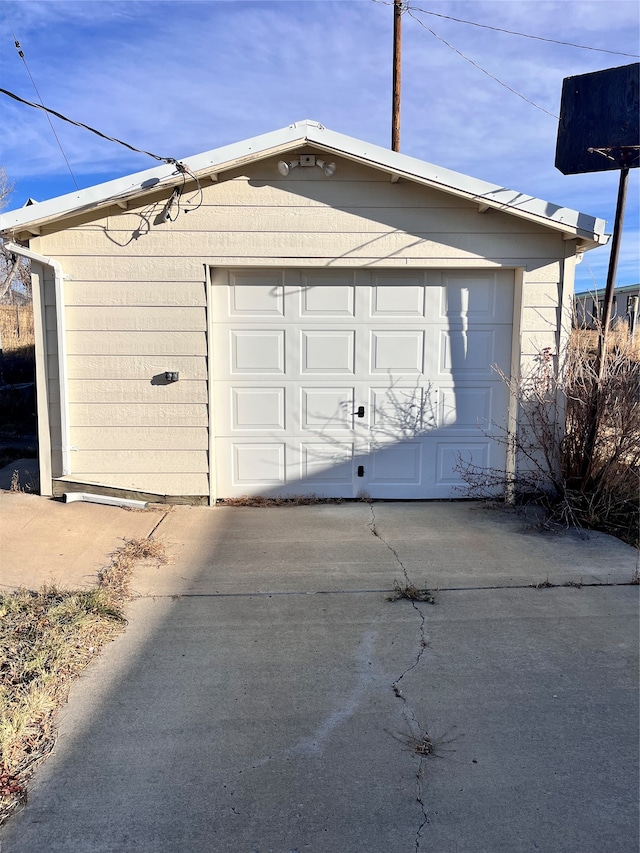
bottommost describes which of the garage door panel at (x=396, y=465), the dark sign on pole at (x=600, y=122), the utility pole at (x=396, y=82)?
the garage door panel at (x=396, y=465)

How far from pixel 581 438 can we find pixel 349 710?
387cm

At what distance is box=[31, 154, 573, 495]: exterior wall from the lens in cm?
585

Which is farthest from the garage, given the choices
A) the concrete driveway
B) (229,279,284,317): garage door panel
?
the concrete driveway

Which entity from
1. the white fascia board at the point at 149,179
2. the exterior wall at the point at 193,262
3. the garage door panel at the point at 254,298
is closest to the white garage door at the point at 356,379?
the garage door panel at the point at 254,298

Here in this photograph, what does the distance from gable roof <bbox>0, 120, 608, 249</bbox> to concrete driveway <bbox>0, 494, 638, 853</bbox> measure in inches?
124

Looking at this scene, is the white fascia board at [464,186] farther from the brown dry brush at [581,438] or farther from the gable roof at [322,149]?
the brown dry brush at [581,438]

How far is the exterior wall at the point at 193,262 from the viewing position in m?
5.85

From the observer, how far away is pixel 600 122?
565cm

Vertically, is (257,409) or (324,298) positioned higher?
(324,298)

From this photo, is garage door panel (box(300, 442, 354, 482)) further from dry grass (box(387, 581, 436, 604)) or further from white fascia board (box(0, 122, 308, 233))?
white fascia board (box(0, 122, 308, 233))

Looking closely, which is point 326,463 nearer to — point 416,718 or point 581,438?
point 581,438

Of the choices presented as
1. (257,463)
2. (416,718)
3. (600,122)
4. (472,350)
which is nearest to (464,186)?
(600,122)

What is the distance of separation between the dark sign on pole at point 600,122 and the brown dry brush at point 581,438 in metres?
1.69

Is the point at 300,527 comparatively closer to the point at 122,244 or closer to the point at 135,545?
the point at 135,545
